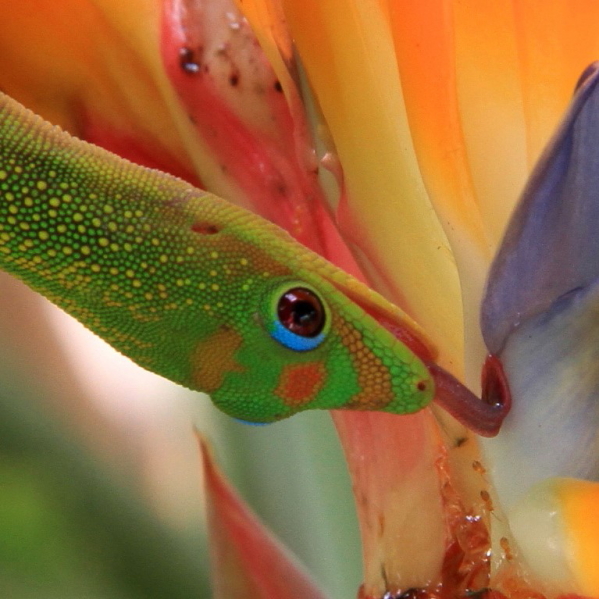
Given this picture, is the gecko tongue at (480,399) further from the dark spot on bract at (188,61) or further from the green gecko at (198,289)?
the dark spot on bract at (188,61)

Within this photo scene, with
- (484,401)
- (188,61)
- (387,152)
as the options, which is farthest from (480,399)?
(188,61)

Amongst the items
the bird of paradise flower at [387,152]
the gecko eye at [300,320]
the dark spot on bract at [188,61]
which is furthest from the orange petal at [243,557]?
the dark spot on bract at [188,61]

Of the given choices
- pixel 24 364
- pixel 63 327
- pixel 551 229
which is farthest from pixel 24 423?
pixel 551 229

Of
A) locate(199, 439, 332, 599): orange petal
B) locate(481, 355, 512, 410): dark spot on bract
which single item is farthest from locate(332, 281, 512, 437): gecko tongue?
locate(199, 439, 332, 599): orange petal

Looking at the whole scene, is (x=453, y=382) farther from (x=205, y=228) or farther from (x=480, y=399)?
(x=205, y=228)

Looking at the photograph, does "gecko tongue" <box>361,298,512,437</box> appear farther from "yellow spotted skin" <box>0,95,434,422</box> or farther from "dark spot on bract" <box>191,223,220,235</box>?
"dark spot on bract" <box>191,223,220,235</box>
